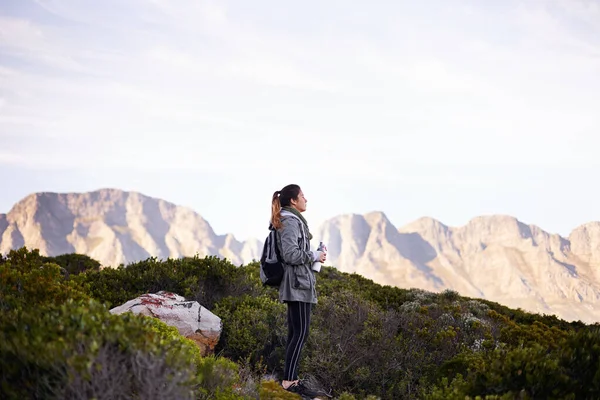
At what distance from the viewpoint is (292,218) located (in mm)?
6883

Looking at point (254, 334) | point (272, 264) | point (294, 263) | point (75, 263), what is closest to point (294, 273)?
point (294, 263)

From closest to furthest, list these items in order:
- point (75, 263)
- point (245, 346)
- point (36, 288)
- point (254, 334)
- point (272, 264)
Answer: point (36, 288) < point (272, 264) < point (245, 346) < point (254, 334) < point (75, 263)

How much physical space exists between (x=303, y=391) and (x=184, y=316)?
257cm

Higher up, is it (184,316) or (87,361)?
(87,361)

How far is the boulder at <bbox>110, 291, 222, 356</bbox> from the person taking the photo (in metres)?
8.50

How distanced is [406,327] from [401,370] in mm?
1303

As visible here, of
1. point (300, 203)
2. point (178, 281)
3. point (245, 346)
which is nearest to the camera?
point (300, 203)

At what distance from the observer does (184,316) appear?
8.70 metres

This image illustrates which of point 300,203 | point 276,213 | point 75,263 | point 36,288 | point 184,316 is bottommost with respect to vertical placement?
point 184,316

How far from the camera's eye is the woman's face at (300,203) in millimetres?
7066

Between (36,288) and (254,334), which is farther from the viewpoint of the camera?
(254,334)

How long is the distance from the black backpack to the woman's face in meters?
0.43

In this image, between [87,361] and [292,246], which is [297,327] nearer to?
[292,246]

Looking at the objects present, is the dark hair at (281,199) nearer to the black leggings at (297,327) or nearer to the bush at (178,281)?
the black leggings at (297,327)
